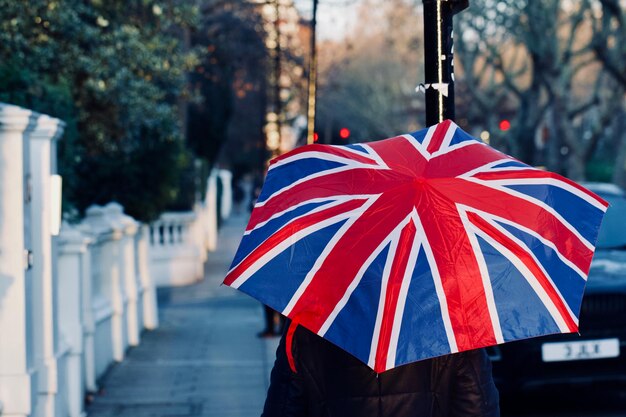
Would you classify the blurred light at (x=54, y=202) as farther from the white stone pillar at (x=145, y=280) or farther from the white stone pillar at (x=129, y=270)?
the white stone pillar at (x=145, y=280)

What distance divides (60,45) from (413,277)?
460 inches

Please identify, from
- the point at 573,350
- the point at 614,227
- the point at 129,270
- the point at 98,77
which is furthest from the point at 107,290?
the point at 573,350

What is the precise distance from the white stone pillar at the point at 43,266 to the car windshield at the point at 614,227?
4.74 meters

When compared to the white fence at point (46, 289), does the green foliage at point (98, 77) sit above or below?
above

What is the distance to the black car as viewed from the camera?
8.43 meters

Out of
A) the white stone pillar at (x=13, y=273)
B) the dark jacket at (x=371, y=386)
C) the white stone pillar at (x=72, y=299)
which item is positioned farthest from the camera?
the white stone pillar at (x=72, y=299)

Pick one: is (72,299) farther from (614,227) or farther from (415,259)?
(415,259)

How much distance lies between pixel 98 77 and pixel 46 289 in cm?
752

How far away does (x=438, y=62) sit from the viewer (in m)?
5.71

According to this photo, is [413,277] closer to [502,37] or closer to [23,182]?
[23,182]

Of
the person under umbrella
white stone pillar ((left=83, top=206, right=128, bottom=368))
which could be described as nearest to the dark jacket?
the person under umbrella

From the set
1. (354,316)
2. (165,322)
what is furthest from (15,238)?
(165,322)

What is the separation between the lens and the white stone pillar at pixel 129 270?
43.0 ft

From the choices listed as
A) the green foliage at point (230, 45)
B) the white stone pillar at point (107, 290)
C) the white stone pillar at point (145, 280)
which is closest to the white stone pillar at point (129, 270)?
the white stone pillar at point (107, 290)
